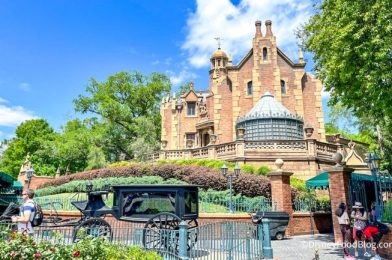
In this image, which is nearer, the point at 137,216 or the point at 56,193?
the point at 137,216

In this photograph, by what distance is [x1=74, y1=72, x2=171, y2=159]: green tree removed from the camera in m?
44.2

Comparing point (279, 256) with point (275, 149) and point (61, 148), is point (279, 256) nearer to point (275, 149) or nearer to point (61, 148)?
point (275, 149)

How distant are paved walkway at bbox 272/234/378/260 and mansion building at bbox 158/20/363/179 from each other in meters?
10.4

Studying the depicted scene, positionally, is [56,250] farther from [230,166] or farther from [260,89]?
[260,89]

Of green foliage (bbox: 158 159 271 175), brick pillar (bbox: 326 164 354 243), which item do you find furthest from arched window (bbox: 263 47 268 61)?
brick pillar (bbox: 326 164 354 243)

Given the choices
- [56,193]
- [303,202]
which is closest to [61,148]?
[56,193]

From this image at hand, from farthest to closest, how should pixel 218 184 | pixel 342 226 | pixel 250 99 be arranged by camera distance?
pixel 250 99, pixel 218 184, pixel 342 226

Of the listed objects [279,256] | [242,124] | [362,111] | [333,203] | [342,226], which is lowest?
[279,256]

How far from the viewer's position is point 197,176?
17469 millimetres

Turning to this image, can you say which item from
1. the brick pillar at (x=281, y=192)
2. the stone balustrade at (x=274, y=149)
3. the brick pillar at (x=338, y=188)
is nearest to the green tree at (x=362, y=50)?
the brick pillar at (x=338, y=188)

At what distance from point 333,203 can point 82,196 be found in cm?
1370

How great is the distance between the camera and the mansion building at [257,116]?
2231 cm

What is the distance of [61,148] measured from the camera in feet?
135

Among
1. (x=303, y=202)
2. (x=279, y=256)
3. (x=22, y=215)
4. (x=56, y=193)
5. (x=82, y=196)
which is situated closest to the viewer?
(x=22, y=215)
